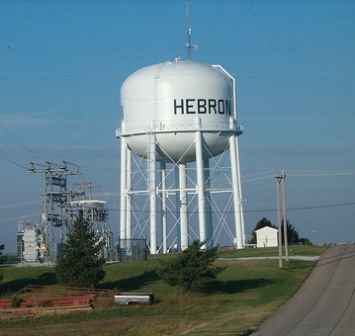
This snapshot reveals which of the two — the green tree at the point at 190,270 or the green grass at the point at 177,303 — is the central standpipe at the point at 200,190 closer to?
the green grass at the point at 177,303

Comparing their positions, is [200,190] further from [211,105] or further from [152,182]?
[211,105]

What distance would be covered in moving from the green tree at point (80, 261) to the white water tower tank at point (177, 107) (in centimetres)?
1456

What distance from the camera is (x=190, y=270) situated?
40312 mm

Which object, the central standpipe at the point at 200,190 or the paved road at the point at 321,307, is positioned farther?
the central standpipe at the point at 200,190

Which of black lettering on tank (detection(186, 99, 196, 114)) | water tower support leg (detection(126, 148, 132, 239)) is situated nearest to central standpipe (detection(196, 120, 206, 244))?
black lettering on tank (detection(186, 99, 196, 114))

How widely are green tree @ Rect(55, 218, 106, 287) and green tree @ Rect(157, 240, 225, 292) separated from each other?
4.24 metres

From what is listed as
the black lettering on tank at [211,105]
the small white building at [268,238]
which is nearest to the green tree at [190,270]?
the black lettering on tank at [211,105]

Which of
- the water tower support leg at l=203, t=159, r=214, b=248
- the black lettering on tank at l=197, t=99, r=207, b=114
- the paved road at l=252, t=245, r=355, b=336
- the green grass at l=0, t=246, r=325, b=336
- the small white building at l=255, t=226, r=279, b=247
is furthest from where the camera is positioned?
the small white building at l=255, t=226, r=279, b=247

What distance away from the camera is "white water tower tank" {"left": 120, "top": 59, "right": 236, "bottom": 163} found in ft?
188

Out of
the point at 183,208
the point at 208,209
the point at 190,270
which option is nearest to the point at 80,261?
the point at 190,270

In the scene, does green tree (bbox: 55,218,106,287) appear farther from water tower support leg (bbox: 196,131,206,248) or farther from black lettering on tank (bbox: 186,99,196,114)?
black lettering on tank (bbox: 186,99,196,114)

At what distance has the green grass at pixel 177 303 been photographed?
29.9 m

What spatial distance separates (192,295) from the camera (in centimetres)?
4022

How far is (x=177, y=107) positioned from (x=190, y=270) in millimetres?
19387
